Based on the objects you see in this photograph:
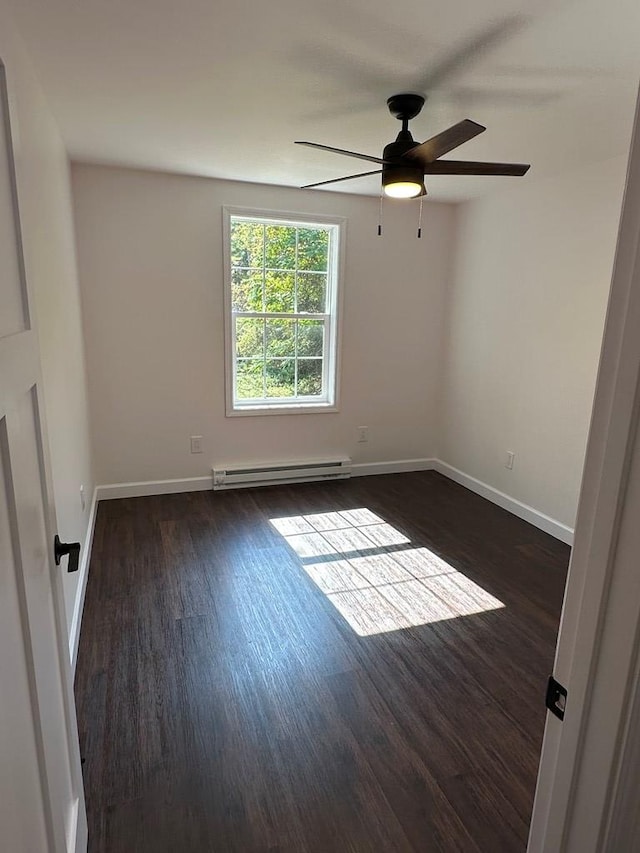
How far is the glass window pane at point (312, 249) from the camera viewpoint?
412 cm

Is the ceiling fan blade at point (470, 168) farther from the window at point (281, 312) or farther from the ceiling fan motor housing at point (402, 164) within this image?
the window at point (281, 312)

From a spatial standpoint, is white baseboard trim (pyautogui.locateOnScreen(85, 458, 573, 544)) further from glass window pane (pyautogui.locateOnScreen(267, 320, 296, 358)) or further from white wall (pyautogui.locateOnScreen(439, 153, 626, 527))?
glass window pane (pyautogui.locateOnScreen(267, 320, 296, 358))

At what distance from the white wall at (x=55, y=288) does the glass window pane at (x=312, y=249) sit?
1.72 metres

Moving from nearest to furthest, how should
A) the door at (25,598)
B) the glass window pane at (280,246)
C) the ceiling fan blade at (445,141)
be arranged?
the door at (25,598)
the ceiling fan blade at (445,141)
the glass window pane at (280,246)

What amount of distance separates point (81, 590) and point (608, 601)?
2509mm

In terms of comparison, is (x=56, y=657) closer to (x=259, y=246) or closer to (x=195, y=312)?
(x=195, y=312)

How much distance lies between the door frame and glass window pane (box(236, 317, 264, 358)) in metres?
3.64

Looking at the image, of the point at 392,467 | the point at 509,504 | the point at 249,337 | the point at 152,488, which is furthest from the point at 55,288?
the point at 509,504

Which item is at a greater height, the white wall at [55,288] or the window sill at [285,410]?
the white wall at [55,288]

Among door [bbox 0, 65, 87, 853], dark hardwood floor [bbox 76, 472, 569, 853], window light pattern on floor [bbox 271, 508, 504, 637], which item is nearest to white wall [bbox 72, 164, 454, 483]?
dark hardwood floor [bbox 76, 472, 569, 853]

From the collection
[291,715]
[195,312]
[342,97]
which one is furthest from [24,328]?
[195,312]

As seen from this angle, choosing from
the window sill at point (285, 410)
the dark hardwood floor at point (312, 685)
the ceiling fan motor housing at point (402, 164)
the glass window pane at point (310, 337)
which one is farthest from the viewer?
the glass window pane at point (310, 337)

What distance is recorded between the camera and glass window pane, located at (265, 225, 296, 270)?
13.2 ft

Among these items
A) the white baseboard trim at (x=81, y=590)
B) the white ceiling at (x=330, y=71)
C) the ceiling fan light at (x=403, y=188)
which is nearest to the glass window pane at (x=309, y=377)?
the white ceiling at (x=330, y=71)
